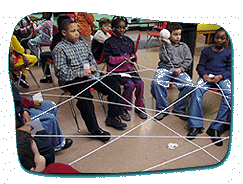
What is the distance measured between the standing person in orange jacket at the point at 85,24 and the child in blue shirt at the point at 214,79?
665 millimetres

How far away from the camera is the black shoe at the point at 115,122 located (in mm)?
1311

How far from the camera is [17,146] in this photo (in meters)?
1.24

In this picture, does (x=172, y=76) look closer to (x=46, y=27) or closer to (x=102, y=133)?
(x=102, y=133)

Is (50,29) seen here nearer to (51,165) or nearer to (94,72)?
(94,72)

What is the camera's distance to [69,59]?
4.04 ft

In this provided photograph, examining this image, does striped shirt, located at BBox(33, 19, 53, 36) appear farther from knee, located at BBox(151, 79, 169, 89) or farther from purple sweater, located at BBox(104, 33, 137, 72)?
knee, located at BBox(151, 79, 169, 89)

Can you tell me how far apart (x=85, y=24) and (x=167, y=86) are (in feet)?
1.98

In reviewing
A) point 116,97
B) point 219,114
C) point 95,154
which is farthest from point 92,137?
point 219,114

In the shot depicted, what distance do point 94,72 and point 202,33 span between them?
2.11 feet

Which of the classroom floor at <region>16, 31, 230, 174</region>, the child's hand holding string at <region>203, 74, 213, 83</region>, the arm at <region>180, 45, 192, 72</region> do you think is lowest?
the classroom floor at <region>16, 31, 230, 174</region>

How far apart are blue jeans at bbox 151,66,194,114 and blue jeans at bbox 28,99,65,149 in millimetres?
587

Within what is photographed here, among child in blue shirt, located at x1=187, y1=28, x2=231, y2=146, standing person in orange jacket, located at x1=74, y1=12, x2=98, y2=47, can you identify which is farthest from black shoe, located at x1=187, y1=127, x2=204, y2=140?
standing person in orange jacket, located at x1=74, y1=12, x2=98, y2=47

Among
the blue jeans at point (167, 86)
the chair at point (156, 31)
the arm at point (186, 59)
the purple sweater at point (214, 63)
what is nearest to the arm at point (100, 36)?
the chair at point (156, 31)

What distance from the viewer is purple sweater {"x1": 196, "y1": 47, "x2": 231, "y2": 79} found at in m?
1.31
